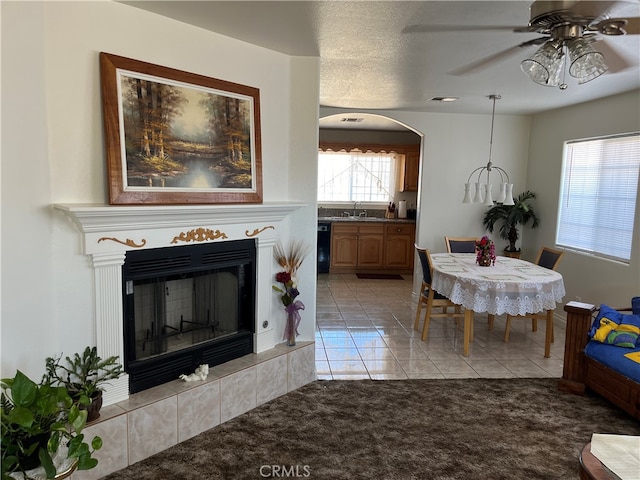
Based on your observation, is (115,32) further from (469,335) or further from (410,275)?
(410,275)

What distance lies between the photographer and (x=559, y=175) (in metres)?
5.43

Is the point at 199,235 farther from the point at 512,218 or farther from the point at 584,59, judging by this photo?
the point at 512,218

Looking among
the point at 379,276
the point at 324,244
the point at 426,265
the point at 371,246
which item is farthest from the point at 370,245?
the point at 426,265

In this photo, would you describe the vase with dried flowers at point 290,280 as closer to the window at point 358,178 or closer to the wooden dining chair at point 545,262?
the wooden dining chair at point 545,262

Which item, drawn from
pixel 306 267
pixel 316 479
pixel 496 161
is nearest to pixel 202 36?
pixel 306 267

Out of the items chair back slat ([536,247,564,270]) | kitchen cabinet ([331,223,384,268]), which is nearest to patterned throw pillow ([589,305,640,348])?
chair back slat ([536,247,564,270])

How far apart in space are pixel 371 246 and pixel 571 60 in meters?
5.94

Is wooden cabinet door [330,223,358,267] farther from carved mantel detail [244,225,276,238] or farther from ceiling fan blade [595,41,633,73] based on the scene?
ceiling fan blade [595,41,633,73]

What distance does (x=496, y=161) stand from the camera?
6.09 meters

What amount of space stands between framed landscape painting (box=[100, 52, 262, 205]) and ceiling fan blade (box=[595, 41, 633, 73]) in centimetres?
228

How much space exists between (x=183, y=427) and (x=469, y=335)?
277 cm

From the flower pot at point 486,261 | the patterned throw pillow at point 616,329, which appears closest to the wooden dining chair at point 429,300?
the flower pot at point 486,261

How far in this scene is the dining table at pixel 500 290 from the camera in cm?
399

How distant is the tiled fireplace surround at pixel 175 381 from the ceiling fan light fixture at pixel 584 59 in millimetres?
1925
